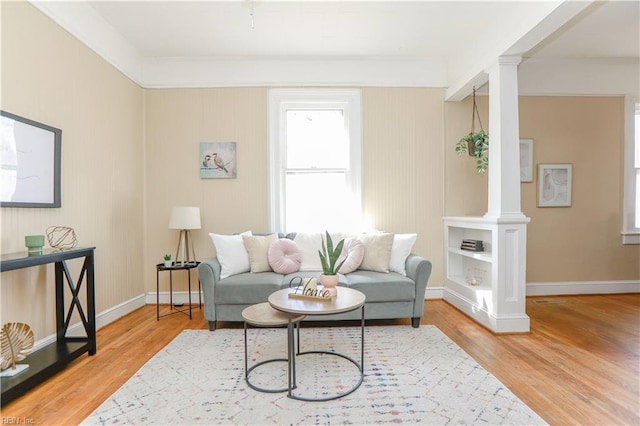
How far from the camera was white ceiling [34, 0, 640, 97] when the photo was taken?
2.97 metres

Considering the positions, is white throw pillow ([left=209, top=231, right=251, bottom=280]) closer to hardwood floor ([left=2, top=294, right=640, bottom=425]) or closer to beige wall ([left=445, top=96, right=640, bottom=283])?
hardwood floor ([left=2, top=294, right=640, bottom=425])

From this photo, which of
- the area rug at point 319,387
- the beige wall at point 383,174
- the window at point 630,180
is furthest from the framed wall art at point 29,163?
the window at point 630,180

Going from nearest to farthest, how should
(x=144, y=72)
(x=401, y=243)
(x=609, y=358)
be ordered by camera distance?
(x=609, y=358) < (x=401, y=243) < (x=144, y=72)

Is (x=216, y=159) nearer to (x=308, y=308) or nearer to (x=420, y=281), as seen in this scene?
(x=308, y=308)

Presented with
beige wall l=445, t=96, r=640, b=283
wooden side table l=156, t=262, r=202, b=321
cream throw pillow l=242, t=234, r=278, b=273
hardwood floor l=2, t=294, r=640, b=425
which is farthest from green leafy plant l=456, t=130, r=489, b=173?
wooden side table l=156, t=262, r=202, b=321

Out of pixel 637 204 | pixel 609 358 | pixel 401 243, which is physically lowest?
pixel 609 358

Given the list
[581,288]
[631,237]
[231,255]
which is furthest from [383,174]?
[631,237]

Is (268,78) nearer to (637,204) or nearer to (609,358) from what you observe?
(609,358)

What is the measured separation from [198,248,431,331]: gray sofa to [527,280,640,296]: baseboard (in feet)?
7.24

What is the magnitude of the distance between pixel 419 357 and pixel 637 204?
13.7 feet

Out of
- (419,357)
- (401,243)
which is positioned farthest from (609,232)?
(419,357)

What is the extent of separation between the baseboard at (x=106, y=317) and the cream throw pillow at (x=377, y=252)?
2.70 m

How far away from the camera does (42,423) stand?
1.79 meters

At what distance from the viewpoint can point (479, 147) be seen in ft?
12.1
